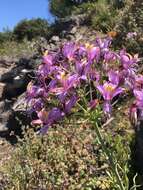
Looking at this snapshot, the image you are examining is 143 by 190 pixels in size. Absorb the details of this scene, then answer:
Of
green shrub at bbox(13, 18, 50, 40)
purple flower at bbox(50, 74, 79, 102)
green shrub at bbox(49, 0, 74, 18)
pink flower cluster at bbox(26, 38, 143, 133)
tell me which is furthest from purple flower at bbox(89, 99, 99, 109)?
green shrub at bbox(49, 0, 74, 18)

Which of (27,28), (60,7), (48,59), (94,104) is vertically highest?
(60,7)

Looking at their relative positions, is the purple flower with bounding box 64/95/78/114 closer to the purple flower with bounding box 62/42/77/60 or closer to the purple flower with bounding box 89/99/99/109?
the purple flower with bounding box 89/99/99/109

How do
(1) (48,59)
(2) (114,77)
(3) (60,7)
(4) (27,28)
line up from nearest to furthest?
1. (2) (114,77)
2. (1) (48,59)
3. (4) (27,28)
4. (3) (60,7)

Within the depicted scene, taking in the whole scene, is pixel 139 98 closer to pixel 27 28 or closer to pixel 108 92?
pixel 108 92

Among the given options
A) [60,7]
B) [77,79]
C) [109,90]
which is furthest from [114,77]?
[60,7]

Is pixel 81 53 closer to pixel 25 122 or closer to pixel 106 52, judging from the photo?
pixel 106 52

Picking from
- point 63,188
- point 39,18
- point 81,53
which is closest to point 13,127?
point 63,188

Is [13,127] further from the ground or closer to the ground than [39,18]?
closer to the ground

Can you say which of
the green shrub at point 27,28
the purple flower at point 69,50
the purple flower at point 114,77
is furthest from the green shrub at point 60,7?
the purple flower at point 114,77
